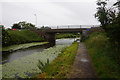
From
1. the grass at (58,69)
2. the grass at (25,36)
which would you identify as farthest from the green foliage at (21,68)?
the grass at (25,36)

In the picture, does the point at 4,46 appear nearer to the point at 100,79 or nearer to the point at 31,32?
the point at 31,32

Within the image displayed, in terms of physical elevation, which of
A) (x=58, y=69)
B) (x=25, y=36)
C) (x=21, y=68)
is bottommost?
(x=21, y=68)

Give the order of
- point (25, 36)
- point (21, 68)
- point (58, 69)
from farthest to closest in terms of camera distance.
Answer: point (25, 36)
point (21, 68)
point (58, 69)

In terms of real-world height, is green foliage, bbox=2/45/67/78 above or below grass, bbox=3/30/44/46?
below

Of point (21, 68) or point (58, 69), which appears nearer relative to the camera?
point (58, 69)

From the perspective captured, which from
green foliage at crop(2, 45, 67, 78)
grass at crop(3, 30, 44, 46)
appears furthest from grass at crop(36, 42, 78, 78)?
grass at crop(3, 30, 44, 46)

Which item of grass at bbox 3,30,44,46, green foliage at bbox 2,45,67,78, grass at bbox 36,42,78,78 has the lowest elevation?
green foliage at bbox 2,45,67,78

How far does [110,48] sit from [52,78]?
3.75m

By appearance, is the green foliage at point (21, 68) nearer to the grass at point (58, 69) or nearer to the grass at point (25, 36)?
the grass at point (58, 69)

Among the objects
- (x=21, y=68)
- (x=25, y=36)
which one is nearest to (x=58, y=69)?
(x=21, y=68)

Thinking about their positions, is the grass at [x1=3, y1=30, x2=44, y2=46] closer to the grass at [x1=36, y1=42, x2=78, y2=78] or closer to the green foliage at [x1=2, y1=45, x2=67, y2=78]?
the green foliage at [x1=2, y1=45, x2=67, y2=78]

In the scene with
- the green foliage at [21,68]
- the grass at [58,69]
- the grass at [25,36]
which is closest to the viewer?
the grass at [58,69]

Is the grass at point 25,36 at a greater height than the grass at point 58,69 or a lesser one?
greater

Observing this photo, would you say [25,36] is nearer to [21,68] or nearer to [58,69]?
[21,68]
